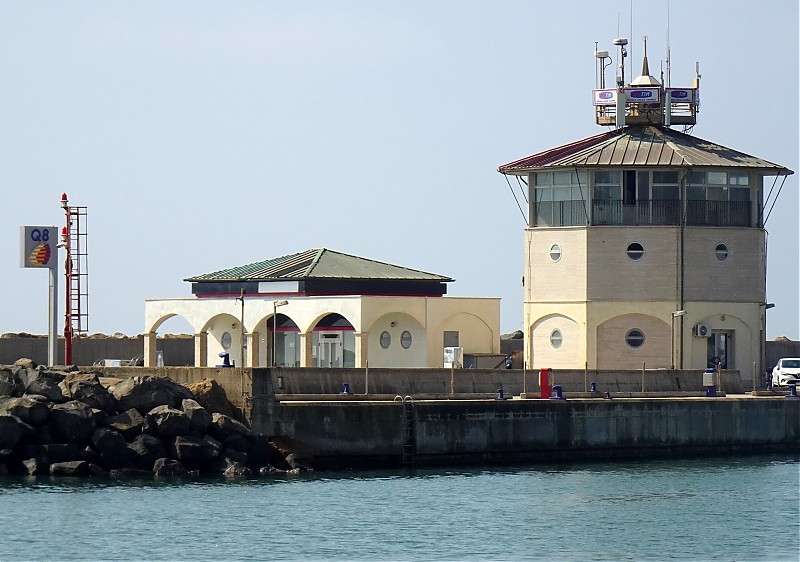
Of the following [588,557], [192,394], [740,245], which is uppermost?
[740,245]

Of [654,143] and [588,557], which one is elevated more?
[654,143]

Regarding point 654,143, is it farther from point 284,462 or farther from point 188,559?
point 188,559

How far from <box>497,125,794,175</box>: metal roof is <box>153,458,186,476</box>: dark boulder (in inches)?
873

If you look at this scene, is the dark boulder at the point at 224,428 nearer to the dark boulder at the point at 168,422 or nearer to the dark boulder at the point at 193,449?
the dark boulder at the point at 193,449

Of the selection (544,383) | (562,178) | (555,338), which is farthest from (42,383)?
(562,178)

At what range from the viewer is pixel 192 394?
54719 millimetres

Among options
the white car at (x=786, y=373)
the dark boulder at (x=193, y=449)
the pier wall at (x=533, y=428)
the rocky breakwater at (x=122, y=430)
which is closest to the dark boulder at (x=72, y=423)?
the rocky breakwater at (x=122, y=430)

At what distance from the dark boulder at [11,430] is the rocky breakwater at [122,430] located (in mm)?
28

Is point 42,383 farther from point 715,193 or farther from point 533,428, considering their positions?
point 715,193

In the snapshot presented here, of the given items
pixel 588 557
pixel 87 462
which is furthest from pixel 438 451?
pixel 588 557

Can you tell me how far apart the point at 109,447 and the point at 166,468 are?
5.73ft

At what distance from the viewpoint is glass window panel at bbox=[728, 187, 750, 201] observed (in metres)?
68.6

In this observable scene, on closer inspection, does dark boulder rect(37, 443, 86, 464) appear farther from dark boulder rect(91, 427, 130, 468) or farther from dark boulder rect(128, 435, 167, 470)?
dark boulder rect(128, 435, 167, 470)

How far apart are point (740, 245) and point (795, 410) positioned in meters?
7.11
